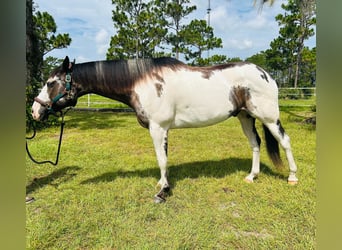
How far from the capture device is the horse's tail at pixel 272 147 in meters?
2.68

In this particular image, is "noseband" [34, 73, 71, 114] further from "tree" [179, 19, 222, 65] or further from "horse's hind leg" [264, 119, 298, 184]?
"tree" [179, 19, 222, 65]

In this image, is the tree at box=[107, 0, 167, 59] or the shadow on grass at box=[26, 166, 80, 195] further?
the tree at box=[107, 0, 167, 59]

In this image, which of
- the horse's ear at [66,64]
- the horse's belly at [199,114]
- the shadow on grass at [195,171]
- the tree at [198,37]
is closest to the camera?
the horse's ear at [66,64]

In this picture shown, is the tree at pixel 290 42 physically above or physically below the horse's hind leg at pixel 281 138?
above

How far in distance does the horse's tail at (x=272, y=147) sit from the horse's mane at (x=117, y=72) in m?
1.45

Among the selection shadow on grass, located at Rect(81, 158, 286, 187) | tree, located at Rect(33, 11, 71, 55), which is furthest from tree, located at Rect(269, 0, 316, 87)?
tree, located at Rect(33, 11, 71, 55)

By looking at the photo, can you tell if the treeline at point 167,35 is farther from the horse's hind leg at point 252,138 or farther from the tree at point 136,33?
the horse's hind leg at point 252,138

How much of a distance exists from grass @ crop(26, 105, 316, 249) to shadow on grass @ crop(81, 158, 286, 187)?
1cm

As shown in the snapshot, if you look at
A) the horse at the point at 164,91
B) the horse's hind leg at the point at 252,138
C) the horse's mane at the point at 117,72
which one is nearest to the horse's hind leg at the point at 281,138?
the horse at the point at 164,91

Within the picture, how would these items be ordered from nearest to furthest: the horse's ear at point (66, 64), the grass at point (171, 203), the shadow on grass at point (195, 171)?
the grass at point (171, 203)
the horse's ear at point (66, 64)
the shadow on grass at point (195, 171)

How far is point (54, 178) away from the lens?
2.86 m

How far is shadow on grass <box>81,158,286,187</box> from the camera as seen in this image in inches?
113
